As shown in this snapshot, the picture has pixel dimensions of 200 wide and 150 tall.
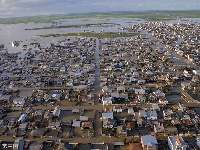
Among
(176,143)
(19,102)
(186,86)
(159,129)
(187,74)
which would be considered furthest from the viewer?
(187,74)

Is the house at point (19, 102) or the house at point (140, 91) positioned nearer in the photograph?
the house at point (19, 102)

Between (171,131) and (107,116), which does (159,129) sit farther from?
(107,116)

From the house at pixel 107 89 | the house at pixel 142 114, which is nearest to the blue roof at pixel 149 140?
the house at pixel 142 114

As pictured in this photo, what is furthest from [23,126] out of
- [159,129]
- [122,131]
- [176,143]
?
[176,143]

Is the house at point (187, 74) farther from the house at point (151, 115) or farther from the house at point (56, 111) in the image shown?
the house at point (56, 111)

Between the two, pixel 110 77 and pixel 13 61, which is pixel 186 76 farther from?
pixel 13 61

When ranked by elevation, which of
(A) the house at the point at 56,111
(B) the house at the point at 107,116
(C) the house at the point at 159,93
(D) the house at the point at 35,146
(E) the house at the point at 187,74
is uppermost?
(E) the house at the point at 187,74

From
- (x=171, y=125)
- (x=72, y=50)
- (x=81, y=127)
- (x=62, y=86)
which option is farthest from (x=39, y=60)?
(x=171, y=125)
